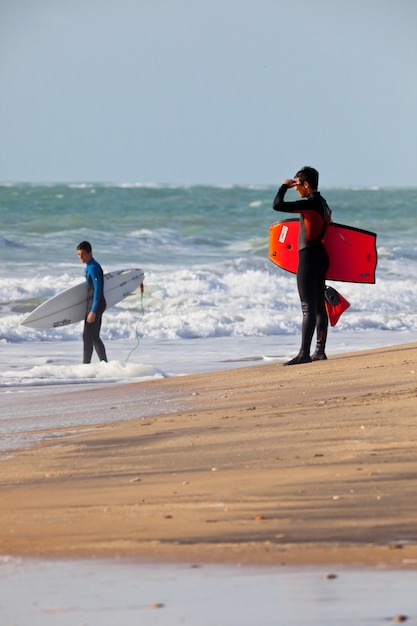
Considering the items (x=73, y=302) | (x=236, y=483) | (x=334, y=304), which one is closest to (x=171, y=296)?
(x=73, y=302)

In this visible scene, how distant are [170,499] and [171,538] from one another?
503mm

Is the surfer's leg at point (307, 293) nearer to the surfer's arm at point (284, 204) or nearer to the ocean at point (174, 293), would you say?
the surfer's arm at point (284, 204)

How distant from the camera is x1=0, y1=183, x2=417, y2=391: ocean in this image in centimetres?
1214

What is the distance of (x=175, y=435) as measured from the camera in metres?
5.85

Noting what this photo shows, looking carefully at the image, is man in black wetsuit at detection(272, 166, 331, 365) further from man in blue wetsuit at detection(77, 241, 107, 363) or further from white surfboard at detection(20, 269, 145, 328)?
white surfboard at detection(20, 269, 145, 328)

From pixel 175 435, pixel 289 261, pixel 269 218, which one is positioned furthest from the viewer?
pixel 269 218

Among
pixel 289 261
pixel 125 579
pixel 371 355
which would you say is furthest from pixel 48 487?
pixel 289 261

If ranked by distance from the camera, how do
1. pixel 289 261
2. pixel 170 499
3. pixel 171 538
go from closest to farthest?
pixel 171 538, pixel 170 499, pixel 289 261

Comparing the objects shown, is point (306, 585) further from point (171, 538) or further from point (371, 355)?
point (371, 355)

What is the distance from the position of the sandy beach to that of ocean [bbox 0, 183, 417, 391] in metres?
3.48

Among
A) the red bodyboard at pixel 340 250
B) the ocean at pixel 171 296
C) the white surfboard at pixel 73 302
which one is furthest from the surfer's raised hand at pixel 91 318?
the red bodyboard at pixel 340 250

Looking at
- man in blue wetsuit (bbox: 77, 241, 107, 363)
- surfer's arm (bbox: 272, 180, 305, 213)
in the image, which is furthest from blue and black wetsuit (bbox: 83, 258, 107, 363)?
surfer's arm (bbox: 272, 180, 305, 213)

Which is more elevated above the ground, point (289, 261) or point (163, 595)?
point (289, 261)

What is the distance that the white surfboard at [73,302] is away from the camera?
11875 mm
